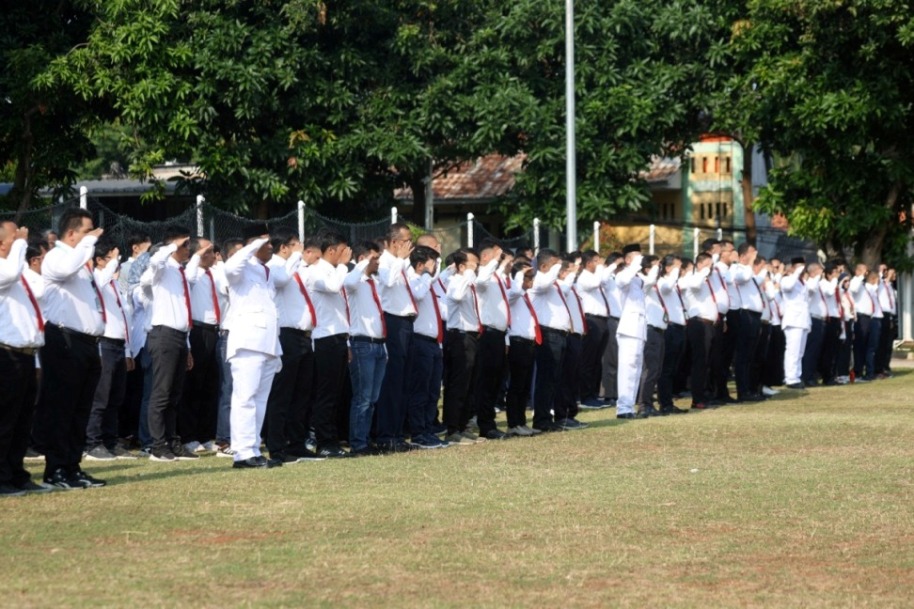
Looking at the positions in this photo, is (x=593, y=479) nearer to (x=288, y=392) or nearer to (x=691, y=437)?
(x=288, y=392)

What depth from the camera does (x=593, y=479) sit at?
1239 centimetres

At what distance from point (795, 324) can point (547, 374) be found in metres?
8.56

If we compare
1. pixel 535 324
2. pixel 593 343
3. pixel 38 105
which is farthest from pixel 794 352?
pixel 38 105

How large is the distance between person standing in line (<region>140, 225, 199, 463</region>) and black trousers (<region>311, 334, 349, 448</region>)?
1.14 m

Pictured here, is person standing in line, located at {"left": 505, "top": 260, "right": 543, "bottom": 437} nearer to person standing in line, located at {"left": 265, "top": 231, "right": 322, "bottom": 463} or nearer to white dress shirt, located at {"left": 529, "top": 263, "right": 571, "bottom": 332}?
white dress shirt, located at {"left": 529, "top": 263, "right": 571, "bottom": 332}

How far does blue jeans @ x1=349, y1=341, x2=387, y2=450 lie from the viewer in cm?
1448

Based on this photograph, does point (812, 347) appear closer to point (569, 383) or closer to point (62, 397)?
point (569, 383)

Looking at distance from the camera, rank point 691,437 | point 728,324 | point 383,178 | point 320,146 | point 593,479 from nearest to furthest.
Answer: point 593,479 → point 691,437 → point 728,324 → point 320,146 → point 383,178

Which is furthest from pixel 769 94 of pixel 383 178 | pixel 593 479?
pixel 593 479

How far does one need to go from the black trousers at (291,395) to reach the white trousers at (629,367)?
562cm

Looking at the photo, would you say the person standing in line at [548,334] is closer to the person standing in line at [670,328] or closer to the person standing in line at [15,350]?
the person standing in line at [670,328]

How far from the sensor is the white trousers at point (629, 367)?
A: 18.9m

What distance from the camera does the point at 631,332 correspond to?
1894 cm

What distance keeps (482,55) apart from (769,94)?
201 inches
